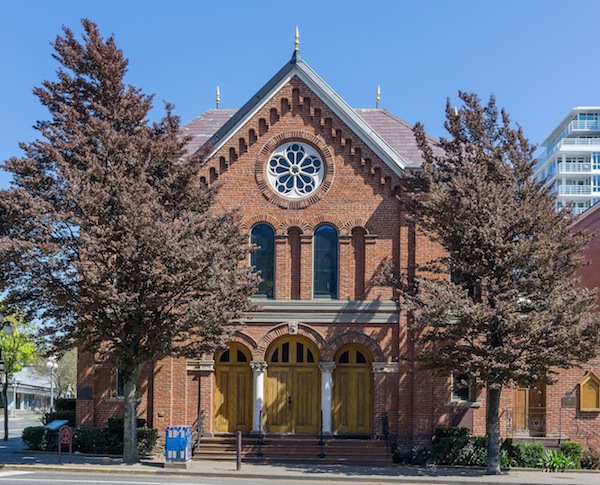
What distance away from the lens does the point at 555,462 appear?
24.0 meters

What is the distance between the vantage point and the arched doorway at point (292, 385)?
88.6 feet

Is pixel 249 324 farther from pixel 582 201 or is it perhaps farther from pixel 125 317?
pixel 582 201

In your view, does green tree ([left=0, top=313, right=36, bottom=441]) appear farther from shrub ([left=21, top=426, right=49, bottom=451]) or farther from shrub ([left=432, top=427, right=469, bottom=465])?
shrub ([left=432, top=427, right=469, bottom=465])

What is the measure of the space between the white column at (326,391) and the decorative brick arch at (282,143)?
5.28m

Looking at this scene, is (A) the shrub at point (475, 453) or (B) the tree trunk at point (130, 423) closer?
(B) the tree trunk at point (130, 423)

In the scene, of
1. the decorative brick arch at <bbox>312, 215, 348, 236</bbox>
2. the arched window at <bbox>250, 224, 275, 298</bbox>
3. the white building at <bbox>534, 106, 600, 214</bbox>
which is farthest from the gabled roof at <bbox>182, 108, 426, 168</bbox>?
the white building at <bbox>534, 106, 600, 214</bbox>

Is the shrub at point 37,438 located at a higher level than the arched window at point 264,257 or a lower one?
lower

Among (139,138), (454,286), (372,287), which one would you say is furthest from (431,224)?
(139,138)

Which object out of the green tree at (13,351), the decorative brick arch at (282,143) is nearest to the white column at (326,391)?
the decorative brick arch at (282,143)

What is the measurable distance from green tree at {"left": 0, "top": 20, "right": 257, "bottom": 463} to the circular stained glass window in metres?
3.33

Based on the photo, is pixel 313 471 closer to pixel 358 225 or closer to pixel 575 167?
pixel 358 225

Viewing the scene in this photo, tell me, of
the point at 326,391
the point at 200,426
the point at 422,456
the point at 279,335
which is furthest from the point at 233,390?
the point at 422,456

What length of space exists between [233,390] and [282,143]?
837 centimetres

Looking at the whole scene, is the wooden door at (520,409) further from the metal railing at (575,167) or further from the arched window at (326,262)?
the metal railing at (575,167)
